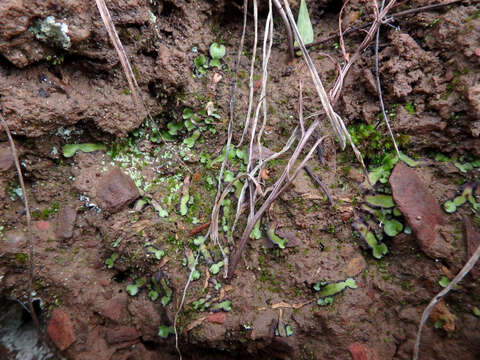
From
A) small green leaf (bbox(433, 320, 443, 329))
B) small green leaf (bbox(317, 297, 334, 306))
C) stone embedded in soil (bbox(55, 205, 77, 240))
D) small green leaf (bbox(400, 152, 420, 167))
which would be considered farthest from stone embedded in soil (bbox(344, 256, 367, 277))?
stone embedded in soil (bbox(55, 205, 77, 240))

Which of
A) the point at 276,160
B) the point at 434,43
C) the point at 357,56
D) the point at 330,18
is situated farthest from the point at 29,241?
the point at 434,43

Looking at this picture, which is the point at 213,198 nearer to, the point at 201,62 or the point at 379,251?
the point at 201,62

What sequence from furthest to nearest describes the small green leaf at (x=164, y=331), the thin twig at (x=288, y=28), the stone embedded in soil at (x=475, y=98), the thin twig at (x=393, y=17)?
the small green leaf at (x=164, y=331) → the thin twig at (x=288, y=28) → the thin twig at (x=393, y=17) → the stone embedded in soil at (x=475, y=98)

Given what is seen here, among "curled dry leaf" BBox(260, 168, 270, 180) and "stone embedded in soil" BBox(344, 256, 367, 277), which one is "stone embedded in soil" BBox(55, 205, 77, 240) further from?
"stone embedded in soil" BBox(344, 256, 367, 277)

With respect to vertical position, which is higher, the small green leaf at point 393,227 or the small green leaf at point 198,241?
the small green leaf at point 393,227

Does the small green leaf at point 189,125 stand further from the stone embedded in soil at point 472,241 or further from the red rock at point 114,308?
the stone embedded in soil at point 472,241

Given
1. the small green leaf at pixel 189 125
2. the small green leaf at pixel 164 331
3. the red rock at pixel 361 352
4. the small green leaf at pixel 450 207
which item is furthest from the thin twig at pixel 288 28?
the small green leaf at pixel 164 331

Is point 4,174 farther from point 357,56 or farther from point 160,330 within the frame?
point 357,56
